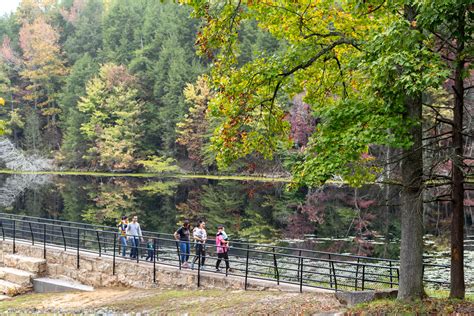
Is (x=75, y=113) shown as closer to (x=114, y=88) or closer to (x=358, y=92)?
(x=114, y=88)

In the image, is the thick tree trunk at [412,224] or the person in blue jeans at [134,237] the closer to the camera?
the thick tree trunk at [412,224]

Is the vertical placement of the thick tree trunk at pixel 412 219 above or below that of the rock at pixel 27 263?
above

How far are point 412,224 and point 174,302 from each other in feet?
20.3

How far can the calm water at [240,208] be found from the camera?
99.3 feet

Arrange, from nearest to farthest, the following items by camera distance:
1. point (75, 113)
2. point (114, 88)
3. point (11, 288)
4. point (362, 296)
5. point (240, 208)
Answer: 1. point (362, 296)
2. point (11, 288)
3. point (240, 208)
4. point (114, 88)
5. point (75, 113)

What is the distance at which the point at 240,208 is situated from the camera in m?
42.6

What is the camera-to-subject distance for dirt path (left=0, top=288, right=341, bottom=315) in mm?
11609

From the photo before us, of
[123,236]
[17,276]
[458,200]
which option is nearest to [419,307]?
[458,200]

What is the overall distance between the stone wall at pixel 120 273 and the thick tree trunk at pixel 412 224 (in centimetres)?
384

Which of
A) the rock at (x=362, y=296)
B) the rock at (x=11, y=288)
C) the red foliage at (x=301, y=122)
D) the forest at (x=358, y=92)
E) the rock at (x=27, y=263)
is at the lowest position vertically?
the rock at (x=11, y=288)

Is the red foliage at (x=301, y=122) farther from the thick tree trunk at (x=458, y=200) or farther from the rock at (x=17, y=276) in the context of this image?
the thick tree trunk at (x=458, y=200)

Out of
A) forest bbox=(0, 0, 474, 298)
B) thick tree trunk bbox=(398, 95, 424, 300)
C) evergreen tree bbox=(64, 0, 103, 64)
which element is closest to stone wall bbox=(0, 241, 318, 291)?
forest bbox=(0, 0, 474, 298)

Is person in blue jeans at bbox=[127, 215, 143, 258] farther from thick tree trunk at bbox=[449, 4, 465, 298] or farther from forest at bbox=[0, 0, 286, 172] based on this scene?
forest at bbox=[0, 0, 286, 172]

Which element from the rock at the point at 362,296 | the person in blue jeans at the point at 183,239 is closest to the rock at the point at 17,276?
the person in blue jeans at the point at 183,239
